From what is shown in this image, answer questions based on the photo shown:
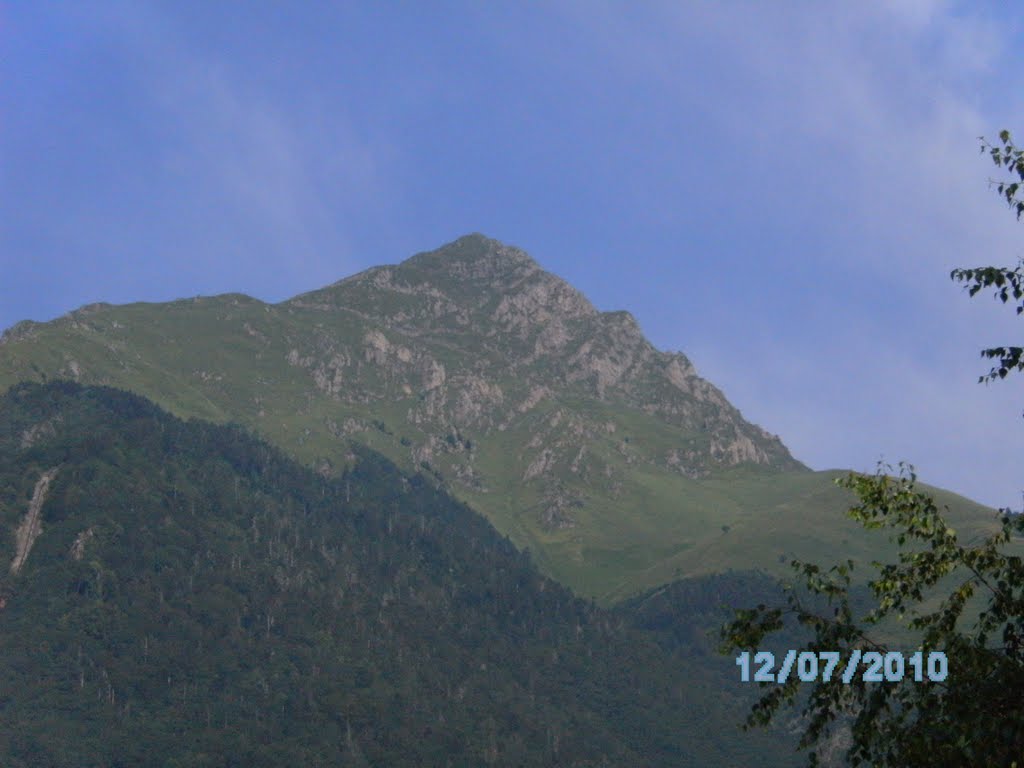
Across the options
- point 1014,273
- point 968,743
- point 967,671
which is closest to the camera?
point 968,743

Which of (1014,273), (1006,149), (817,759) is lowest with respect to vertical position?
(817,759)

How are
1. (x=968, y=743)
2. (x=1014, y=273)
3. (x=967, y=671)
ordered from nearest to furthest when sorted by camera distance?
(x=968, y=743)
(x=967, y=671)
(x=1014, y=273)

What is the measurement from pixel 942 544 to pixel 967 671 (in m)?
3.22

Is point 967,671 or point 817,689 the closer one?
point 967,671

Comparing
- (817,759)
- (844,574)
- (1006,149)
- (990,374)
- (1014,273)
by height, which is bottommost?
(817,759)

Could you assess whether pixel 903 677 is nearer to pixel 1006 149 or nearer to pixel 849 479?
pixel 849 479

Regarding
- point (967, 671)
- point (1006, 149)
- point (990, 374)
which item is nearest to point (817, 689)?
point (967, 671)

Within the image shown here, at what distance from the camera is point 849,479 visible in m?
29.9

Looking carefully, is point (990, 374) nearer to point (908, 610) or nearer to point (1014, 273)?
point (1014, 273)

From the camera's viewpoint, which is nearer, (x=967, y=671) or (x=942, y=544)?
(x=967, y=671)

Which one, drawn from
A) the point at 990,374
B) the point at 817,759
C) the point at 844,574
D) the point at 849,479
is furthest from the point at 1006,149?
the point at 817,759

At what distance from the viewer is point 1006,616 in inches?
1121

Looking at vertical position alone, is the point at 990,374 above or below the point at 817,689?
above

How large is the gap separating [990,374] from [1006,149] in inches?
212
